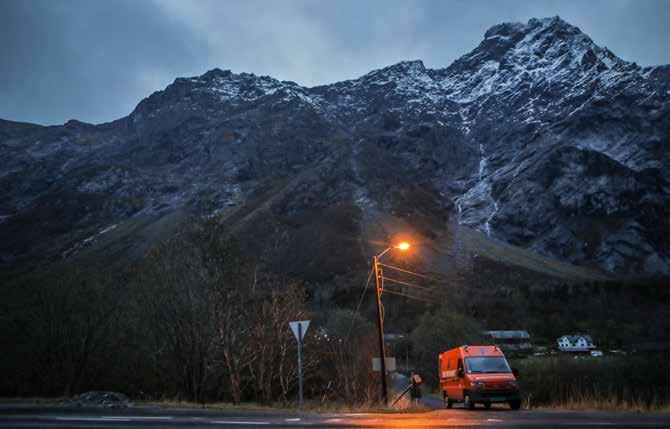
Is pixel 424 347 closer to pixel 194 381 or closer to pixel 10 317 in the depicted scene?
pixel 194 381

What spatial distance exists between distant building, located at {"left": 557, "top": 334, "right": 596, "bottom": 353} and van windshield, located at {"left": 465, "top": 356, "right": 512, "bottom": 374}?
102 metres

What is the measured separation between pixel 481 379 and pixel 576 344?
109 metres

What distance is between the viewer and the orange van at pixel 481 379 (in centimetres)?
2155

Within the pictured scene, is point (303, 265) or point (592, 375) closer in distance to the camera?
point (592, 375)

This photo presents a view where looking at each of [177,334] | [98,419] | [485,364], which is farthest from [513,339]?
[98,419]

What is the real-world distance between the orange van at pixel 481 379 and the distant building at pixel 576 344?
101 m

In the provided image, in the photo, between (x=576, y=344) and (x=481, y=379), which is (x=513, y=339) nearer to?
(x=576, y=344)

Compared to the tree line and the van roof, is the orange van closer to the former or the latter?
the van roof

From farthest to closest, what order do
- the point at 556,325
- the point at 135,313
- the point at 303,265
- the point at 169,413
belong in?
the point at 303,265 < the point at 556,325 < the point at 135,313 < the point at 169,413

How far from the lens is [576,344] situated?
391 ft

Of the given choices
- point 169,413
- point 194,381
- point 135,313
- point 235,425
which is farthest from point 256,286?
point 235,425

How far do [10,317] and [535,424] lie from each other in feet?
121

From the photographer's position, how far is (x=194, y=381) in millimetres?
32594

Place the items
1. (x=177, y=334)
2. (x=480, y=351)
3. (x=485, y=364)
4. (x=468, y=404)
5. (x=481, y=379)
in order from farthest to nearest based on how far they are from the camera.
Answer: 1. (x=177, y=334)
2. (x=480, y=351)
3. (x=485, y=364)
4. (x=468, y=404)
5. (x=481, y=379)
